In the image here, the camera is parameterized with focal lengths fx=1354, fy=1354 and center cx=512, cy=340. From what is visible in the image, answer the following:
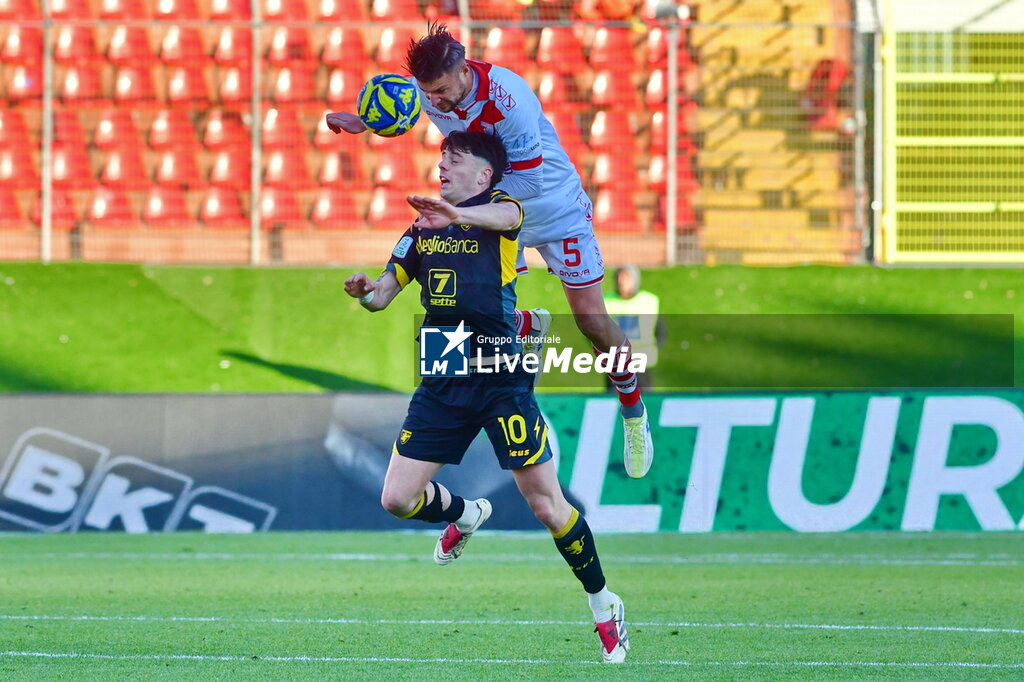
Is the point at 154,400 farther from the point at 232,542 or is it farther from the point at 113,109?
the point at 113,109

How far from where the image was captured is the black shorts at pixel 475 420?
19.1 ft

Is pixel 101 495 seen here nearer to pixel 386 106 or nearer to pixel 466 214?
pixel 386 106

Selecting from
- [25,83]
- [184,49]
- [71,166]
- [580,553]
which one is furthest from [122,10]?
[580,553]

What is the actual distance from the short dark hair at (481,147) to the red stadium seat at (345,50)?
11.1 metres

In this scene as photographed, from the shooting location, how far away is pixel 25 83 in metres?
16.5

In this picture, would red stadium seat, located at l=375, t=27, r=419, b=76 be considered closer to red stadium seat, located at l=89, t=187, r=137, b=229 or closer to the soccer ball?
red stadium seat, located at l=89, t=187, r=137, b=229

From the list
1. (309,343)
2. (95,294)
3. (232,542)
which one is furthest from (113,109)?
(232,542)

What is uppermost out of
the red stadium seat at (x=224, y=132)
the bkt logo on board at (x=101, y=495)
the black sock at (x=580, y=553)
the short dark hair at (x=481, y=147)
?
the red stadium seat at (x=224, y=132)

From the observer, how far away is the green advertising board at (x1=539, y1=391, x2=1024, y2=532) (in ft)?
38.4

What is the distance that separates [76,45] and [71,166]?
5.05ft

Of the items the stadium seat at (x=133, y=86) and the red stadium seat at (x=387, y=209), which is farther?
the stadium seat at (x=133, y=86)

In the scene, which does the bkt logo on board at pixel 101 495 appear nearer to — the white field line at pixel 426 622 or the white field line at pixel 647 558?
the white field line at pixel 647 558

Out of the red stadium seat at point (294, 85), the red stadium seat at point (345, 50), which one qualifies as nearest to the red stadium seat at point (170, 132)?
the red stadium seat at point (294, 85)

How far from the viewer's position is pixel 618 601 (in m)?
6.00
